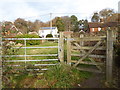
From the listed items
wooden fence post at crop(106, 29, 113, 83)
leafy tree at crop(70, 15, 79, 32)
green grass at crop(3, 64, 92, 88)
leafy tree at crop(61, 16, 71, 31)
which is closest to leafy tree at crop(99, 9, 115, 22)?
leafy tree at crop(70, 15, 79, 32)

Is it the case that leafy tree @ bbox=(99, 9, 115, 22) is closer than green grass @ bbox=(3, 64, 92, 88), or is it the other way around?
green grass @ bbox=(3, 64, 92, 88)

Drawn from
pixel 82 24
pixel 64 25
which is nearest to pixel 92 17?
pixel 82 24

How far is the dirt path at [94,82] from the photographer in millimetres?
3055

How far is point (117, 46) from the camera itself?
3.47 meters

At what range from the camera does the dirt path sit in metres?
3.06

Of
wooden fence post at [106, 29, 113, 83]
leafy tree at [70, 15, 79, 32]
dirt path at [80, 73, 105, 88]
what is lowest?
dirt path at [80, 73, 105, 88]

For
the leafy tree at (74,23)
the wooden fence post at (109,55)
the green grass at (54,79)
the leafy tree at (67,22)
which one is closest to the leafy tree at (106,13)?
the leafy tree at (74,23)

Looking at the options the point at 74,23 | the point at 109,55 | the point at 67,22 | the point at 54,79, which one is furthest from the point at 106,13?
the point at 54,79

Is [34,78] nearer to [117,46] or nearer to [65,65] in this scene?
[65,65]

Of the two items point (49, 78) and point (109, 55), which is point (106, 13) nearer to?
point (109, 55)

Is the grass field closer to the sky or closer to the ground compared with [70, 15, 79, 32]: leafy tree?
closer to the ground

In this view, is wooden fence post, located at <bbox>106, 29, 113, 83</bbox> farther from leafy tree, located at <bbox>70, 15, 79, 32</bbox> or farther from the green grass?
leafy tree, located at <bbox>70, 15, 79, 32</bbox>

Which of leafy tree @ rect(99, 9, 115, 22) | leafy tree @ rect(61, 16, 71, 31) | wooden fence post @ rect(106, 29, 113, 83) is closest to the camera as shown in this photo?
wooden fence post @ rect(106, 29, 113, 83)

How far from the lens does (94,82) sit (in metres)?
3.22
